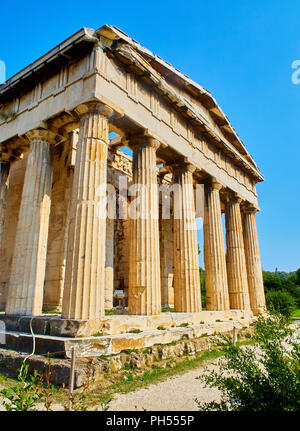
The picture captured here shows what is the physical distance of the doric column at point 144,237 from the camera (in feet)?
31.7

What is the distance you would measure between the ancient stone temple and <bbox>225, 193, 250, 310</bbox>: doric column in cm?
11

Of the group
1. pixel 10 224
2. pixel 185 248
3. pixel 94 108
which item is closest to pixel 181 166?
pixel 185 248

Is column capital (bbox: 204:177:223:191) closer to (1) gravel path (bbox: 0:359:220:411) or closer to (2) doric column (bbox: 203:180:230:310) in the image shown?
(2) doric column (bbox: 203:180:230:310)

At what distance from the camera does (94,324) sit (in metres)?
7.27

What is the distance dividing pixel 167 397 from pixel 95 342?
1.89 meters

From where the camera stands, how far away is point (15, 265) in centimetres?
973

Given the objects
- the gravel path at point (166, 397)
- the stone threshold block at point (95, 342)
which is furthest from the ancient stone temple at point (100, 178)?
the gravel path at point (166, 397)

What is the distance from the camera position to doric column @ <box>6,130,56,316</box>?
9266 millimetres

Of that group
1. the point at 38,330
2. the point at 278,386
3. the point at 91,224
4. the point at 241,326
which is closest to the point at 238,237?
the point at 241,326

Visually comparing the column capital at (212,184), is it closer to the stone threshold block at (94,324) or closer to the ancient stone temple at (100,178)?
the ancient stone temple at (100,178)

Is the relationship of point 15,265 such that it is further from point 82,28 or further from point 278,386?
point 278,386

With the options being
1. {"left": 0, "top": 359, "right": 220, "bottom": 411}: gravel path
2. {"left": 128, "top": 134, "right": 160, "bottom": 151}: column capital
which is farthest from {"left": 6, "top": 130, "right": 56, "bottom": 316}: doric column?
{"left": 0, "top": 359, "right": 220, "bottom": 411}: gravel path

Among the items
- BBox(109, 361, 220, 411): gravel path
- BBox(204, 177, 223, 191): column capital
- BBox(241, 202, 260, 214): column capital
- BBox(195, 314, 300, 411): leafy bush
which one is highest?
BBox(241, 202, 260, 214): column capital

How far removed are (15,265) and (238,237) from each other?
11.7 m
